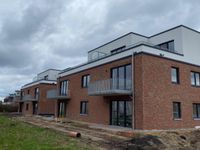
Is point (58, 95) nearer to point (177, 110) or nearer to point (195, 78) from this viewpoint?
point (177, 110)

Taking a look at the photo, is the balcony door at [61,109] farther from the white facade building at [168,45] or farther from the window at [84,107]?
the white facade building at [168,45]

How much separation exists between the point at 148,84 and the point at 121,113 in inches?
137

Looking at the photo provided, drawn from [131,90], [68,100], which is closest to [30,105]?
[68,100]

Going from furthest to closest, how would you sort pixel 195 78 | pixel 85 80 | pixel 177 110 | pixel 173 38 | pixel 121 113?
1. pixel 85 80
2. pixel 195 78
3. pixel 173 38
4. pixel 177 110
5. pixel 121 113

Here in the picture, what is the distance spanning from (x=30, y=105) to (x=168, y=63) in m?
32.0

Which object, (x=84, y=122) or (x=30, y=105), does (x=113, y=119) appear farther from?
(x=30, y=105)

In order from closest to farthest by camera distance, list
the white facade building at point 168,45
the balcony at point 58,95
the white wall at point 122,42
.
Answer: the white facade building at point 168,45, the white wall at point 122,42, the balcony at point 58,95

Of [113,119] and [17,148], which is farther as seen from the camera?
[113,119]

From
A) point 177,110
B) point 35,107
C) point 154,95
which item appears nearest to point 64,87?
point 35,107

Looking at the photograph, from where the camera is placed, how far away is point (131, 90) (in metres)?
17.0

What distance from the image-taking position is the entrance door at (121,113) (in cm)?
1731

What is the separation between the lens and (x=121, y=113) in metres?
18.2

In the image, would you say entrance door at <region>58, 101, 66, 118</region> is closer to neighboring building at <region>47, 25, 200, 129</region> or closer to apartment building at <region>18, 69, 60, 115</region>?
neighboring building at <region>47, 25, 200, 129</region>

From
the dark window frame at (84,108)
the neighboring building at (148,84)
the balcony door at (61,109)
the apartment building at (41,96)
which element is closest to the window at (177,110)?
the neighboring building at (148,84)
